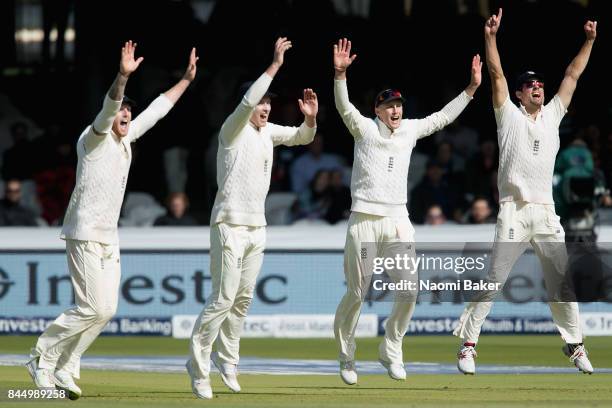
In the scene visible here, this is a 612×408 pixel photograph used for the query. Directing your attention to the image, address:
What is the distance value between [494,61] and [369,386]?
2486mm

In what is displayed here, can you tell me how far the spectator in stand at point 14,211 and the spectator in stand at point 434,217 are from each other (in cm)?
431

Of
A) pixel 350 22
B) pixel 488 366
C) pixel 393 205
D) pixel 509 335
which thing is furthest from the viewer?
pixel 350 22

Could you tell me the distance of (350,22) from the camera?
19016 millimetres

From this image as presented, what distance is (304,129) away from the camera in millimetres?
10492

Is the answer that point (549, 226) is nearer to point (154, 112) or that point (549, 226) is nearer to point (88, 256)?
point (154, 112)

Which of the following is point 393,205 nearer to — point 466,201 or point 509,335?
point 509,335

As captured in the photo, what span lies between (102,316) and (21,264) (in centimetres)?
543

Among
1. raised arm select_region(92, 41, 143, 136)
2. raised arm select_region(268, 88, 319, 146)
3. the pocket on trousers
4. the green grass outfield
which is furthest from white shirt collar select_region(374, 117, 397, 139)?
raised arm select_region(92, 41, 143, 136)

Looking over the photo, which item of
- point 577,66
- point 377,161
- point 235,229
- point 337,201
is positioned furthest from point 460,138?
point 235,229

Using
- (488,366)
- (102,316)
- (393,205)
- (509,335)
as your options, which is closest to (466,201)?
(509,335)

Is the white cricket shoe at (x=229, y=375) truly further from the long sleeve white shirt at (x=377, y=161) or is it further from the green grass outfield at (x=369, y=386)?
the long sleeve white shirt at (x=377, y=161)

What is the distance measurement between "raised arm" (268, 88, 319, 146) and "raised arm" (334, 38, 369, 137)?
0.18 metres

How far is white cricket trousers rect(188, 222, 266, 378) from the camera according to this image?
1004 centimetres

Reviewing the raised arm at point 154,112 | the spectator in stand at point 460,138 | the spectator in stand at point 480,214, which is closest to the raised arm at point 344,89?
the raised arm at point 154,112
